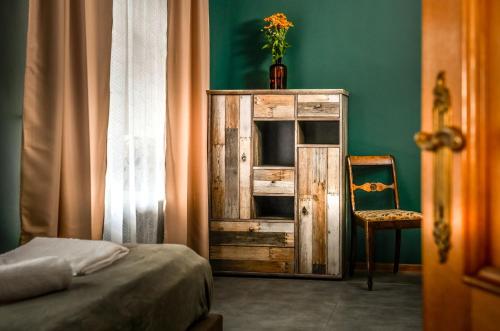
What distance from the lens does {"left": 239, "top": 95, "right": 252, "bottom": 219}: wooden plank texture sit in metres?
4.13

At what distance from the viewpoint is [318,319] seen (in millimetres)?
3047

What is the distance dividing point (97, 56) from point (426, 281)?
2390mm

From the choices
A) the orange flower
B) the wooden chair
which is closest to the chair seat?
the wooden chair

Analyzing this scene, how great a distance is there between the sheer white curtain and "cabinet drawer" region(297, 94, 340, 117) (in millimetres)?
1014

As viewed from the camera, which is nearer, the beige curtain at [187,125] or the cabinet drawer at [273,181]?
the beige curtain at [187,125]

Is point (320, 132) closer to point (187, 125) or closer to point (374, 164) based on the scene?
point (374, 164)

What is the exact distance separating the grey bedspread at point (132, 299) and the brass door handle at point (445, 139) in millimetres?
1037

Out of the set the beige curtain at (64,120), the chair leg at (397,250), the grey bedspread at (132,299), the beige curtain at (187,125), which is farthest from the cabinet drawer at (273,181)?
the grey bedspread at (132,299)

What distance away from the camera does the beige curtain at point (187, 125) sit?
3.72m

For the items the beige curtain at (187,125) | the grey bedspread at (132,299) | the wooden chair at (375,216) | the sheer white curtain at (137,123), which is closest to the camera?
the grey bedspread at (132,299)

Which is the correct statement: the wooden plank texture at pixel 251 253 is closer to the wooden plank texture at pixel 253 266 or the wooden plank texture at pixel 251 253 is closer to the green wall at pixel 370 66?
the wooden plank texture at pixel 253 266

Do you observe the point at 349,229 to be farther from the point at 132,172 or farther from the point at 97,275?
the point at 97,275

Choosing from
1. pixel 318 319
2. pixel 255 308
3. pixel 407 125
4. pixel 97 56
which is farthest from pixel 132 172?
pixel 407 125

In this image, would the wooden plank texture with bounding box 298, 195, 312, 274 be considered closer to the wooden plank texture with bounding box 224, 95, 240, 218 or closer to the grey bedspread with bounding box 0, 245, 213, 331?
the wooden plank texture with bounding box 224, 95, 240, 218
